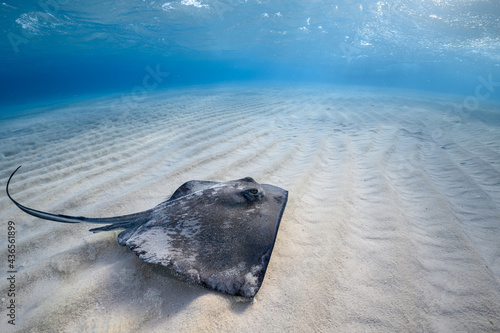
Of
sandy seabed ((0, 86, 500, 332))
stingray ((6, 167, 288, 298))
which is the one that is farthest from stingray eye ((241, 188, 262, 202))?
sandy seabed ((0, 86, 500, 332))

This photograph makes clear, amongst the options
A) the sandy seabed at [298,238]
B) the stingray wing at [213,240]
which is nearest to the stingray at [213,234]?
the stingray wing at [213,240]

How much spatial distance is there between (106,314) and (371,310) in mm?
2158

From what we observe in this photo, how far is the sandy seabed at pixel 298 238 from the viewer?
160cm

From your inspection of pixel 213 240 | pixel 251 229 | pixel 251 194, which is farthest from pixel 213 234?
pixel 251 194

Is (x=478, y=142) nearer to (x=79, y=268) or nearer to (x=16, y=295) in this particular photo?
(x=79, y=268)

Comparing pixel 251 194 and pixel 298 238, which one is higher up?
pixel 251 194

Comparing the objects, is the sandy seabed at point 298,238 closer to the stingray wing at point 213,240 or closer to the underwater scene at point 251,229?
the underwater scene at point 251,229

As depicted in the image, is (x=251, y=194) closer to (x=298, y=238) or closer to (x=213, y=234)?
(x=213, y=234)

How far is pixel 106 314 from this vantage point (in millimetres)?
1603

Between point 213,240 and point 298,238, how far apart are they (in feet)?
3.68

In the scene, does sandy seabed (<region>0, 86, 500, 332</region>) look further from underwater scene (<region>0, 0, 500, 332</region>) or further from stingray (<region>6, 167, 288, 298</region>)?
stingray (<region>6, 167, 288, 298</region>)

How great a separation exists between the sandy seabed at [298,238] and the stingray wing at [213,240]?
285 mm

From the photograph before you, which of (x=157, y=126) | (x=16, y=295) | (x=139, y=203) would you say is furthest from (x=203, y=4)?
(x=16, y=295)

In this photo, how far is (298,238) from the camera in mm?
2424
